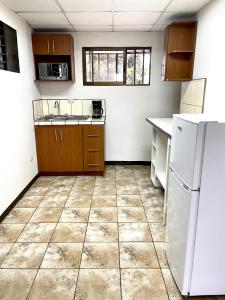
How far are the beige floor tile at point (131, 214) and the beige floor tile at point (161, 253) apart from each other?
0.42m

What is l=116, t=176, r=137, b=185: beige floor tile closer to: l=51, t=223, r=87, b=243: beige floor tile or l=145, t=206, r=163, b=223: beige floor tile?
l=145, t=206, r=163, b=223: beige floor tile

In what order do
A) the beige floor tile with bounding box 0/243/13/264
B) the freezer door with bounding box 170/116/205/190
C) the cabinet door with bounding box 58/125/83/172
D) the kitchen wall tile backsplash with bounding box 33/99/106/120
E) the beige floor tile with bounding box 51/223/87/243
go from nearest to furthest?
the freezer door with bounding box 170/116/205/190, the beige floor tile with bounding box 0/243/13/264, the beige floor tile with bounding box 51/223/87/243, the cabinet door with bounding box 58/125/83/172, the kitchen wall tile backsplash with bounding box 33/99/106/120

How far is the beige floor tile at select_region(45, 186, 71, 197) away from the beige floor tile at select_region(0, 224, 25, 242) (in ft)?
2.55

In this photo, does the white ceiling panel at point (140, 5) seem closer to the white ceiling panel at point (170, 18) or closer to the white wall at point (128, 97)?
the white ceiling panel at point (170, 18)

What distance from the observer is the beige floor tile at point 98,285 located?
62.7 inches

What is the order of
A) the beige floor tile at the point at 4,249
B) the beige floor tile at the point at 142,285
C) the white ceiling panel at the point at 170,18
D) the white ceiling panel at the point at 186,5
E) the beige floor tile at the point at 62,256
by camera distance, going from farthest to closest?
1. the white ceiling panel at the point at 170,18
2. the white ceiling panel at the point at 186,5
3. the beige floor tile at the point at 4,249
4. the beige floor tile at the point at 62,256
5. the beige floor tile at the point at 142,285

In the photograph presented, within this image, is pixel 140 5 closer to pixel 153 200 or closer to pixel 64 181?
pixel 153 200

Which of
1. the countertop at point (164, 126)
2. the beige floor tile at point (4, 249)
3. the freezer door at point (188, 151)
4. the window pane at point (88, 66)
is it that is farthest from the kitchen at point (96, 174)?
the countertop at point (164, 126)

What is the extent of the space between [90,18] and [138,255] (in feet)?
9.99

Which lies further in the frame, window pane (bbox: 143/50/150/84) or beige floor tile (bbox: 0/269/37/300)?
window pane (bbox: 143/50/150/84)

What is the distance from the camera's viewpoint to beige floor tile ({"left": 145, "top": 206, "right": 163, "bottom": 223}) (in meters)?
2.56

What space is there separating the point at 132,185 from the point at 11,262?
2.01 metres

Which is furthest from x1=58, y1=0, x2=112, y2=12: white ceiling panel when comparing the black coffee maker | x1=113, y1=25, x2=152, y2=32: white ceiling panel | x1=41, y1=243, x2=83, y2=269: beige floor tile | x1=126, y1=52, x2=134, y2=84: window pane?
x1=41, y1=243, x2=83, y2=269: beige floor tile

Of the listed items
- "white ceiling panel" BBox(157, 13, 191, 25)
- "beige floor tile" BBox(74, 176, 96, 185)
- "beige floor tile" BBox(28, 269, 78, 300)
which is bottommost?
"beige floor tile" BBox(28, 269, 78, 300)
